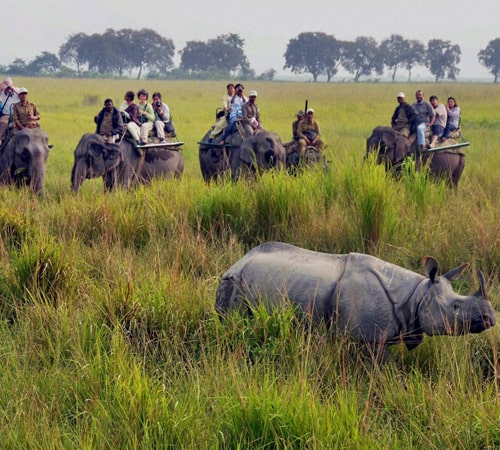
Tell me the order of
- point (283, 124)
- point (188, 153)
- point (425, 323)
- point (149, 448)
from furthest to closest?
point (283, 124), point (188, 153), point (425, 323), point (149, 448)

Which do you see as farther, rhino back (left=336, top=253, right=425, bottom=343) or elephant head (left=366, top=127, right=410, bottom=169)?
elephant head (left=366, top=127, right=410, bottom=169)

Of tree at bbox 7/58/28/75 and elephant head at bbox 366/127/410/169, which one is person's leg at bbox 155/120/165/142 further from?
tree at bbox 7/58/28/75

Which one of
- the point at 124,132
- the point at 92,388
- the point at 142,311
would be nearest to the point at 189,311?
the point at 142,311

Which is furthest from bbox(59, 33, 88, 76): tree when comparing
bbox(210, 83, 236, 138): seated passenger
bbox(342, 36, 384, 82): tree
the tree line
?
bbox(210, 83, 236, 138): seated passenger

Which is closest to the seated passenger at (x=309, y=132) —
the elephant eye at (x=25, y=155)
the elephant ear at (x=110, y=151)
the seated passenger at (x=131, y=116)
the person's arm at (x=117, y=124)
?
the seated passenger at (x=131, y=116)

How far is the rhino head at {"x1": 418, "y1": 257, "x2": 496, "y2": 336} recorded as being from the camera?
444cm

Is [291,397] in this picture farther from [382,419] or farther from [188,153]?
[188,153]

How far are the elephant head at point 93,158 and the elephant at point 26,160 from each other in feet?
1.53

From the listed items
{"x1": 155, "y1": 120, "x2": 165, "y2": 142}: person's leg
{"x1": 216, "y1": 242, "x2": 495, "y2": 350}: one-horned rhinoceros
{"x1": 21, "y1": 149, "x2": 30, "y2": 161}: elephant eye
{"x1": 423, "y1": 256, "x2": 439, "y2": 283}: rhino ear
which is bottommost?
{"x1": 216, "y1": 242, "x2": 495, "y2": 350}: one-horned rhinoceros

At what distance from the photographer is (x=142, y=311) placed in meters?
4.99

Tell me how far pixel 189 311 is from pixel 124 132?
22.7ft

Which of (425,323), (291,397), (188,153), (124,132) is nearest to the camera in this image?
(291,397)

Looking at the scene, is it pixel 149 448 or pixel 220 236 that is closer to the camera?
pixel 149 448

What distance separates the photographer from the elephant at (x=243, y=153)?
1167 cm
